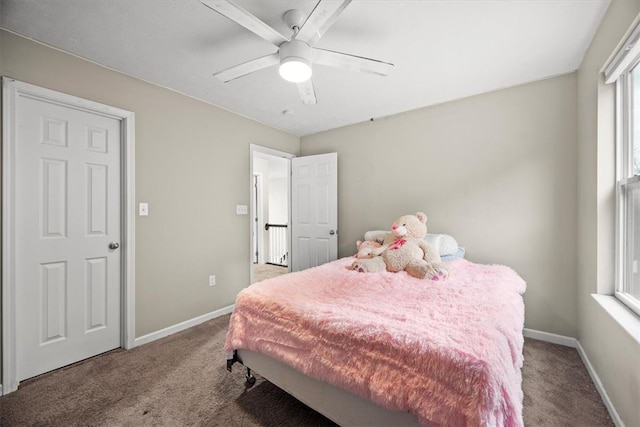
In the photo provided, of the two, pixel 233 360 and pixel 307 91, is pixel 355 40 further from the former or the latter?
pixel 233 360

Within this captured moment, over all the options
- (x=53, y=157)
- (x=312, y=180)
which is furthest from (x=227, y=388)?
(x=312, y=180)

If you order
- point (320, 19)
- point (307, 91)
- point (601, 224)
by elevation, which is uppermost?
point (320, 19)

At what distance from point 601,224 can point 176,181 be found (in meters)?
3.50

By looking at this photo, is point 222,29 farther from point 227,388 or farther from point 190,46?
point 227,388

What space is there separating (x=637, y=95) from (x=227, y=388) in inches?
123

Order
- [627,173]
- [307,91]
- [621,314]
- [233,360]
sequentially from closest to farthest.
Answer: [621,314] < [627,173] < [233,360] < [307,91]

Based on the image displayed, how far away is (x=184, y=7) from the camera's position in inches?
60.7

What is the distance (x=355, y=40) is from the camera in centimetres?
184

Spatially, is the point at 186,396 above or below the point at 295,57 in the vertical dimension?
below

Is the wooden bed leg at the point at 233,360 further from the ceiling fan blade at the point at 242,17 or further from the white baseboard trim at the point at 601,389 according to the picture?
the white baseboard trim at the point at 601,389

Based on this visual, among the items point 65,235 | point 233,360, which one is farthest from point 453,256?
point 65,235

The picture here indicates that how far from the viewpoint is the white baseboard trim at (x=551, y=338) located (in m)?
2.29

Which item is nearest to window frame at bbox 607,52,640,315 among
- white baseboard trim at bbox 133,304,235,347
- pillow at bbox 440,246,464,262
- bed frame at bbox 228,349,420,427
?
pillow at bbox 440,246,464,262

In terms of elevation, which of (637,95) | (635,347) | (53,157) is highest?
(637,95)
